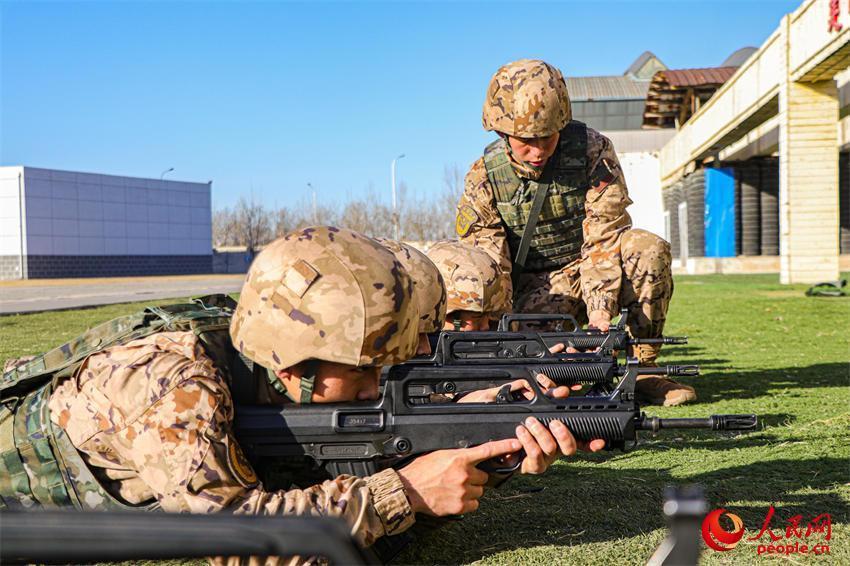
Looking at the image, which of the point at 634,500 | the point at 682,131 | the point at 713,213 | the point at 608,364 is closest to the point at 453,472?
the point at 634,500

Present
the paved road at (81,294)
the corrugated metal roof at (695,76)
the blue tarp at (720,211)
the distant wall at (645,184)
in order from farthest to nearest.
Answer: the distant wall at (645,184) < the corrugated metal roof at (695,76) < the blue tarp at (720,211) < the paved road at (81,294)

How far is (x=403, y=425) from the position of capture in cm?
261

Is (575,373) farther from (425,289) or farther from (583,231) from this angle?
(583,231)

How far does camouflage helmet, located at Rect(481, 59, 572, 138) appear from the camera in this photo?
18.4ft

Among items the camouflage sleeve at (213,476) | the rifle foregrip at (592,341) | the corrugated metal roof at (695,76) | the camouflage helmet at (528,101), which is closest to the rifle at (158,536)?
the camouflage sleeve at (213,476)

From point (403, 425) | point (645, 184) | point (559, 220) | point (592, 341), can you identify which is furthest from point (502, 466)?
point (645, 184)

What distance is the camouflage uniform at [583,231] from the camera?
5.71 metres

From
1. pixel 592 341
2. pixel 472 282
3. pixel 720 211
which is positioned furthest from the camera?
pixel 720 211

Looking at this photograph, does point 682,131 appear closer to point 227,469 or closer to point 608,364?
point 608,364

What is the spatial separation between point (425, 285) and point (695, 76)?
28.8 m

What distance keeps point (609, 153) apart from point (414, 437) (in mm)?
4070

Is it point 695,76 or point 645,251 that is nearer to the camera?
point 645,251

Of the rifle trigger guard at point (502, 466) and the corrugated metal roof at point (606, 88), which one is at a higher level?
the corrugated metal roof at point (606, 88)

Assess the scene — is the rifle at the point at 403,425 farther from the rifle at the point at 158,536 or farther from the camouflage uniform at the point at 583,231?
the camouflage uniform at the point at 583,231
